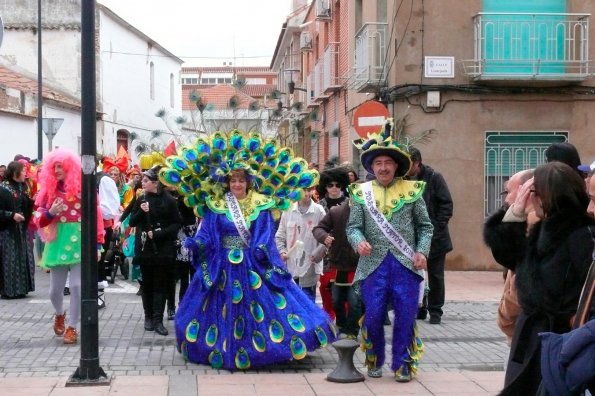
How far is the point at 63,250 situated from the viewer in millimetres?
9320

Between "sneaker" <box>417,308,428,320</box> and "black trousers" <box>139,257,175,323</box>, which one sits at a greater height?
"black trousers" <box>139,257,175,323</box>

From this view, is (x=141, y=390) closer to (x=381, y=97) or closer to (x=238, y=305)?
(x=238, y=305)

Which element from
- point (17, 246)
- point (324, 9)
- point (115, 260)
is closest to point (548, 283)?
point (17, 246)

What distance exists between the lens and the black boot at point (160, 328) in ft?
32.8

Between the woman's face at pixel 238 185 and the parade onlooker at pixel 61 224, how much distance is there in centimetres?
177

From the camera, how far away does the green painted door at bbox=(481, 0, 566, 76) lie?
17.2 m

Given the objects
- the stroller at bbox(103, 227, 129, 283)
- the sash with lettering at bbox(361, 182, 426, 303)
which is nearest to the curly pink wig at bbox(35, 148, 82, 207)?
the sash with lettering at bbox(361, 182, 426, 303)

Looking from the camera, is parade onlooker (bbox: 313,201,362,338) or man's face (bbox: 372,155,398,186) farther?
parade onlooker (bbox: 313,201,362,338)

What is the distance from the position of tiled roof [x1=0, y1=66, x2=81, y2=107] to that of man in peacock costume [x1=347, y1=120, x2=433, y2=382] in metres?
24.3

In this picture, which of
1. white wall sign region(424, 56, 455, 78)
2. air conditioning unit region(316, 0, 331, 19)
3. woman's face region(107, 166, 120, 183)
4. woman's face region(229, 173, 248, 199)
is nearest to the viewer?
woman's face region(229, 173, 248, 199)

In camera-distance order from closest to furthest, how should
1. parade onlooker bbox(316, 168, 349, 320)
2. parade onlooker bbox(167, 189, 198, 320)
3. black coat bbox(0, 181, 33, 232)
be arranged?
1. parade onlooker bbox(316, 168, 349, 320)
2. parade onlooker bbox(167, 189, 198, 320)
3. black coat bbox(0, 181, 33, 232)

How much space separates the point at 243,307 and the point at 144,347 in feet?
5.20

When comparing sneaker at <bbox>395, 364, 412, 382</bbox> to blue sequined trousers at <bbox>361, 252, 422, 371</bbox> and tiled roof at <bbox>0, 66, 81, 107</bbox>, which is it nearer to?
blue sequined trousers at <bbox>361, 252, 422, 371</bbox>

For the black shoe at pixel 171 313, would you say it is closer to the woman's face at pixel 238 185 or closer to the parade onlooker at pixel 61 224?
the parade onlooker at pixel 61 224
